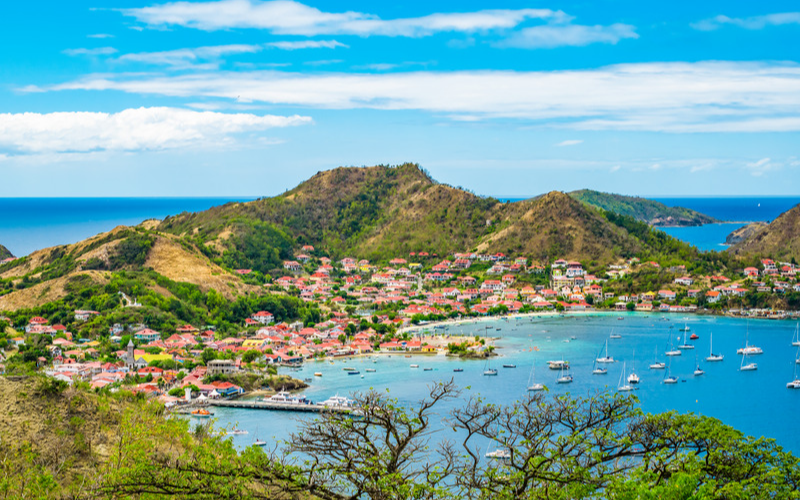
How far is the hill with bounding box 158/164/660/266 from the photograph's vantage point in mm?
95875

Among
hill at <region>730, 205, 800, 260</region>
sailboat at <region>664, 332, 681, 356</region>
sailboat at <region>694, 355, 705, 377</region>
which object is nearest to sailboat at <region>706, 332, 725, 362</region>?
sailboat at <region>694, 355, 705, 377</region>

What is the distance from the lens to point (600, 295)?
271 ft

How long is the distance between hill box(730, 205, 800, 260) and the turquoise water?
33.9 meters

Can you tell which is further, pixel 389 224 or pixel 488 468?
pixel 389 224

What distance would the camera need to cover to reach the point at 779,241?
104938 mm

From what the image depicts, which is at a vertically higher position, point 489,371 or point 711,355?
point 489,371

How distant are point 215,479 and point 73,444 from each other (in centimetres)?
1045

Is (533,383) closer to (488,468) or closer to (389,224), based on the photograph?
(488,468)

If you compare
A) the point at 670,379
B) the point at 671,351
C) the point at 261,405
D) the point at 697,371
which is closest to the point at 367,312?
the point at 671,351

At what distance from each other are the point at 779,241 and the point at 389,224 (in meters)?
51.2

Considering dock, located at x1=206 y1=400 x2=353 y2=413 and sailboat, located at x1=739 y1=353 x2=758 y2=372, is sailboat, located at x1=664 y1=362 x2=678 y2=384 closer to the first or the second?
sailboat, located at x1=739 y1=353 x2=758 y2=372

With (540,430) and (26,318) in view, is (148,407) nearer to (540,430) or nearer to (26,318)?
(540,430)

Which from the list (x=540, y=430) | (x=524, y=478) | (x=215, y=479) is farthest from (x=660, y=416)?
(x=215, y=479)

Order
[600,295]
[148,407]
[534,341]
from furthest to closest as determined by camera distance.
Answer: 1. [600,295]
2. [534,341]
3. [148,407]
